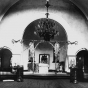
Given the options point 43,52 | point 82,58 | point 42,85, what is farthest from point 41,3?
point 42,85

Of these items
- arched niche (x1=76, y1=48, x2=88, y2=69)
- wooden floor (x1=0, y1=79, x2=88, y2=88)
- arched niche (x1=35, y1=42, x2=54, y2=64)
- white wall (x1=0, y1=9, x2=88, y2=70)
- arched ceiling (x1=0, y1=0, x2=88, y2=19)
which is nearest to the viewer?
wooden floor (x1=0, y1=79, x2=88, y2=88)

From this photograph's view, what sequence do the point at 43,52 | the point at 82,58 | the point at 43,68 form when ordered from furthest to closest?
the point at 43,52 → the point at 43,68 → the point at 82,58

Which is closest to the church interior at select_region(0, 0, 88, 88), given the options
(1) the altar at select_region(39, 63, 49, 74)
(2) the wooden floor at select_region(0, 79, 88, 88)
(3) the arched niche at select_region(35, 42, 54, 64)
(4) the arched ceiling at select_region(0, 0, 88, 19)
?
(4) the arched ceiling at select_region(0, 0, 88, 19)

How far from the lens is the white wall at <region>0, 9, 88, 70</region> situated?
1694cm

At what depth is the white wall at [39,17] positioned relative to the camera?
1694 centimetres

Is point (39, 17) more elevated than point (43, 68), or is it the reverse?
point (39, 17)

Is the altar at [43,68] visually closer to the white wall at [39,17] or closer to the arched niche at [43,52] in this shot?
the arched niche at [43,52]

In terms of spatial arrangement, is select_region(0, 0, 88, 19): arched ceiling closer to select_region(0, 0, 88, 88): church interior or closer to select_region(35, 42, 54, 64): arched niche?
select_region(0, 0, 88, 88): church interior

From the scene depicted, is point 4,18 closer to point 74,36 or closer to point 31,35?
point 31,35

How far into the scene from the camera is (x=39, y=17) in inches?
679

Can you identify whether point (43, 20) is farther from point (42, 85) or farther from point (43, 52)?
point (42, 85)

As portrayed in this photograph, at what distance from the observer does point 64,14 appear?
17.3m

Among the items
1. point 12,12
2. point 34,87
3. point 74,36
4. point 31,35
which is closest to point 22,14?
point 12,12

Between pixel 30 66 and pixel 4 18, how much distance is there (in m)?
5.56
